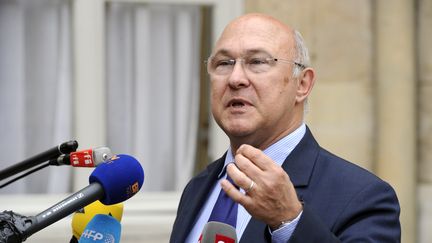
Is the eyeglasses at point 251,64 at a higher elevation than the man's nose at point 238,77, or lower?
higher

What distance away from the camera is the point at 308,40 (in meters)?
6.76

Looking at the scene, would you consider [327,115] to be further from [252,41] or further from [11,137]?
[252,41]

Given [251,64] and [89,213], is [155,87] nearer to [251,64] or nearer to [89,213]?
[251,64]

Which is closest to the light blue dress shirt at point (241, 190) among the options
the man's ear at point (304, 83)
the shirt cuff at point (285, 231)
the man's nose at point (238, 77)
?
the man's ear at point (304, 83)

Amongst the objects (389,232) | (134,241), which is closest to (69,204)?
(389,232)

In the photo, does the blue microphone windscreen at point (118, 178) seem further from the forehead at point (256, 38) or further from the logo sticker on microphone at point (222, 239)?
the forehead at point (256, 38)

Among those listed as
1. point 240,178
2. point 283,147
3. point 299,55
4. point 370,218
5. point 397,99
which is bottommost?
point 397,99

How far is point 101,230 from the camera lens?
9.46ft

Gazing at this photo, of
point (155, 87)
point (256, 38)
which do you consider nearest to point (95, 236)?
point (256, 38)

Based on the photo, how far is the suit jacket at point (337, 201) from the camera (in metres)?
2.81

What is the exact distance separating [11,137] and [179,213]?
3.55m

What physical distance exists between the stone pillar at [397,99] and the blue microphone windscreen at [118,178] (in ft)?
14.0

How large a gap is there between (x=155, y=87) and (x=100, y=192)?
4578 mm

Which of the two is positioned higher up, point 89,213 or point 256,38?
point 256,38
